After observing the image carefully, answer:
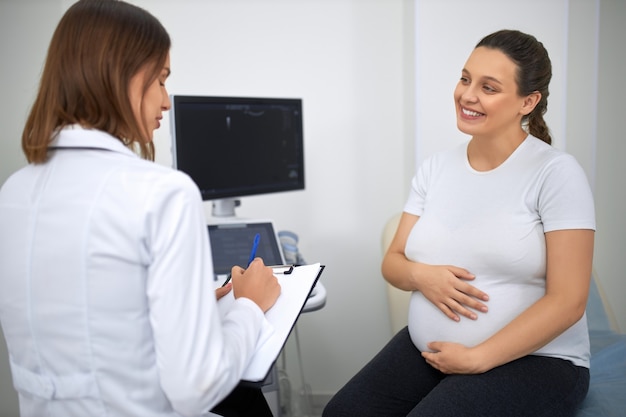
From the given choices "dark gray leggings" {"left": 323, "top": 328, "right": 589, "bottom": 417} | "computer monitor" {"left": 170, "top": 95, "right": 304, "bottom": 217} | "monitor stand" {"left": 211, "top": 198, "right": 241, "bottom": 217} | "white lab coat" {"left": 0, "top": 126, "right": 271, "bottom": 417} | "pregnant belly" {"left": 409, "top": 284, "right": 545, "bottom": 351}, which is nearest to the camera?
"white lab coat" {"left": 0, "top": 126, "right": 271, "bottom": 417}

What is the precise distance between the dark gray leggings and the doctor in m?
0.50

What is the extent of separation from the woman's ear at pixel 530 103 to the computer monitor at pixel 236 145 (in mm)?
812

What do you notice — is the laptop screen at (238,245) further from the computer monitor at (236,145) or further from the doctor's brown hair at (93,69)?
the doctor's brown hair at (93,69)

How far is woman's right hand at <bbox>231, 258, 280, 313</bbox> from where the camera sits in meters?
0.95

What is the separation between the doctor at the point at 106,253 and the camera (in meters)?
0.71

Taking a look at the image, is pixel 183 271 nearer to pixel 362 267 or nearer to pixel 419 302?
pixel 419 302

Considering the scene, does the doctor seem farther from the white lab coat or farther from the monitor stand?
the monitor stand

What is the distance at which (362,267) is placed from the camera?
2.38 meters

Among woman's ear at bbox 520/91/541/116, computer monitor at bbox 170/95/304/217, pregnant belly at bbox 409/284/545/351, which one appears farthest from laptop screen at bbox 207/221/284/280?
woman's ear at bbox 520/91/541/116

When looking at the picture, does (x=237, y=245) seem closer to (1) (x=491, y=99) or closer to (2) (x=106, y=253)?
(1) (x=491, y=99)

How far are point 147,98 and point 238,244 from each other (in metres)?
0.93

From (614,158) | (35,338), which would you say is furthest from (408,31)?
(35,338)

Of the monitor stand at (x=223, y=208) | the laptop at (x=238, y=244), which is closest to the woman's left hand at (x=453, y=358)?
the laptop at (x=238, y=244)

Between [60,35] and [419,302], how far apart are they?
958 mm
